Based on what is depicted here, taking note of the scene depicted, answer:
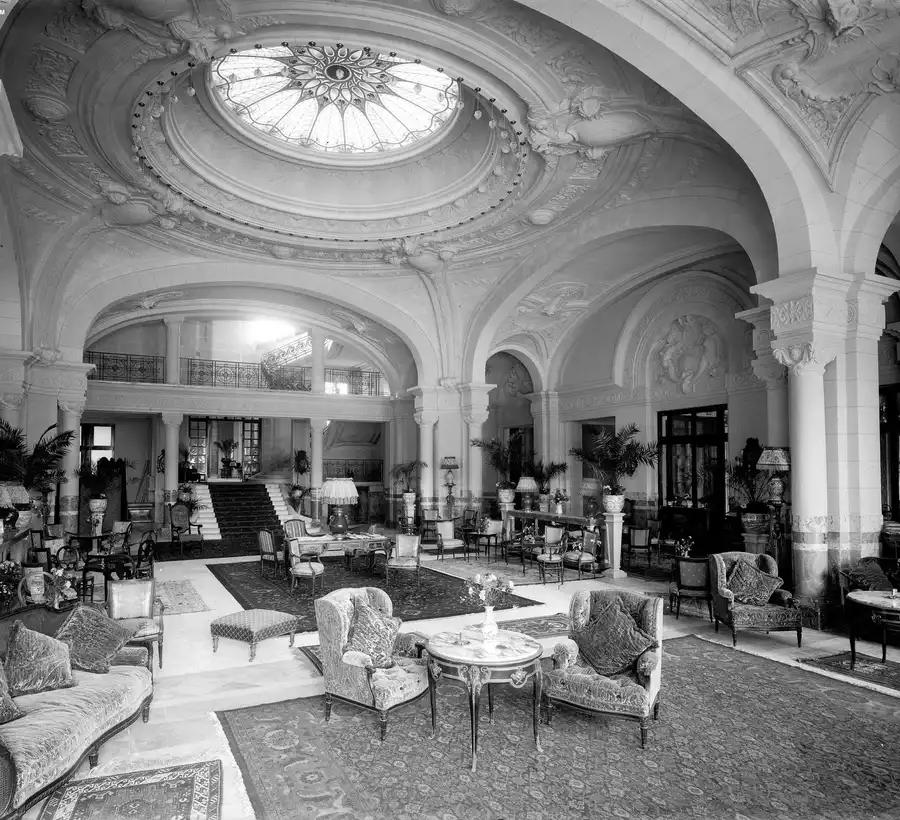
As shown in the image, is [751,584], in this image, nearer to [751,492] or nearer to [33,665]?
[751,492]

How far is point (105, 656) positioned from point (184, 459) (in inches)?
803

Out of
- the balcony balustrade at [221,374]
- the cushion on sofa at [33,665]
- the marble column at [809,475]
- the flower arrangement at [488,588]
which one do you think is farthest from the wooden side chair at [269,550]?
the balcony balustrade at [221,374]

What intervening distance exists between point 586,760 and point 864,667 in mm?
3442

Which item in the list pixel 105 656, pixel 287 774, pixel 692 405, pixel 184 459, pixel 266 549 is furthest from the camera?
pixel 184 459

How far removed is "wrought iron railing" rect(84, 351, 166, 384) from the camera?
59.4 ft

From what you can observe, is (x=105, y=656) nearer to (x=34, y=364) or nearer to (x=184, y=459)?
(x=34, y=364)

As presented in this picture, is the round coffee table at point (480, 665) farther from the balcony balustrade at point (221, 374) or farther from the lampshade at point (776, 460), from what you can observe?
the balcony balustrade at point (221, 374)

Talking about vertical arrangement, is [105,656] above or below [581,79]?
below

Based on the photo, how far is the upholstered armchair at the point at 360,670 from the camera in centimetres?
448

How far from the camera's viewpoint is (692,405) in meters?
14.2

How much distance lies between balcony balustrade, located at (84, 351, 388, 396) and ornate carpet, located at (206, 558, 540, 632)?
8717 millimetres

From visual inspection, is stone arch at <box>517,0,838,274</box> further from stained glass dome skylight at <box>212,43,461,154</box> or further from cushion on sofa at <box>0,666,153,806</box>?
cushion on sofa at <box>0,666,153,806</box>

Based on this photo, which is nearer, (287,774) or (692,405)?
(287,774)

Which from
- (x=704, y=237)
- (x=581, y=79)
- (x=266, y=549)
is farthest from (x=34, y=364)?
(x=704, y=237)
